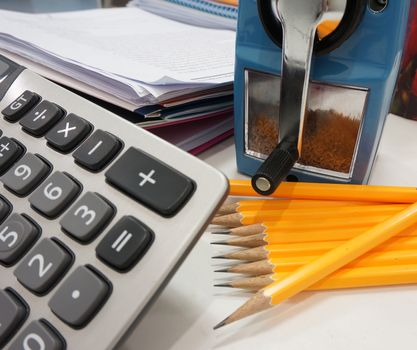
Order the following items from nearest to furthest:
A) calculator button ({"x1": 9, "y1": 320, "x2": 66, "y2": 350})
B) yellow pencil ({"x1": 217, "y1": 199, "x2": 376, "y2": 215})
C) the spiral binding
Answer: calculator button ({"x1": 9, "y1": 320, "x2": 66, "y2": 350}) → yellow pencil ({"x1": 217, "y1": 199, "x2": 376, "y2": 215}) → the spiral binding

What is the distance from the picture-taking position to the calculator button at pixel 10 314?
0.17 meters

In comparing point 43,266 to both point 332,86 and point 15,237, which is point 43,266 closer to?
point 15,237

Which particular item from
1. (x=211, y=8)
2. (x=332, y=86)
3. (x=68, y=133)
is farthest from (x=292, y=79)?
(x=211, y=8)

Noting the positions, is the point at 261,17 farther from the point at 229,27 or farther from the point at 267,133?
the point at 229,27

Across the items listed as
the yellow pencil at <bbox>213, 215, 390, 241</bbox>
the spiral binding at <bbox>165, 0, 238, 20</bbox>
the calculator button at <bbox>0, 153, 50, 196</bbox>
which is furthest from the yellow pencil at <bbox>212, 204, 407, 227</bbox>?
the spiral binding at <bbox>165, 0, 238, 20</bbox>

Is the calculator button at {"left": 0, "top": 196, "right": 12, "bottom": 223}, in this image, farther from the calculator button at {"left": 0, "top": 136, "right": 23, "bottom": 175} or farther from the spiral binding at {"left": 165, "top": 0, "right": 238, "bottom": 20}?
the spiral binding at {"left": 165, "top": 0, "right": 238, "bottom": 20}

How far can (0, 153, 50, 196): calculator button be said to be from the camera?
209mm

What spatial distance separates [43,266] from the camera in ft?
0.59

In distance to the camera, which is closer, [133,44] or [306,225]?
[306,225]

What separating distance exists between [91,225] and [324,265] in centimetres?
12

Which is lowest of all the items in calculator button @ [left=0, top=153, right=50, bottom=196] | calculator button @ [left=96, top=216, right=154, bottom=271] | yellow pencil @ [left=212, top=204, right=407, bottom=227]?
yellow pencil @ [left=212, top=204, right=407, bottom=227]

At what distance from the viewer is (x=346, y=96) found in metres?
0.26

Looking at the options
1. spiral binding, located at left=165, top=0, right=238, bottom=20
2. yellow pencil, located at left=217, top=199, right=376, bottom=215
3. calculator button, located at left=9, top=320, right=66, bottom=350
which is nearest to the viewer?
calculator button, located at left=9, top=320, right=66, bottom=350

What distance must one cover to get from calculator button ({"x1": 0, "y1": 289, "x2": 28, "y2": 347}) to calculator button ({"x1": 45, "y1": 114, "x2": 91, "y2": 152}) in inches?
3.2
